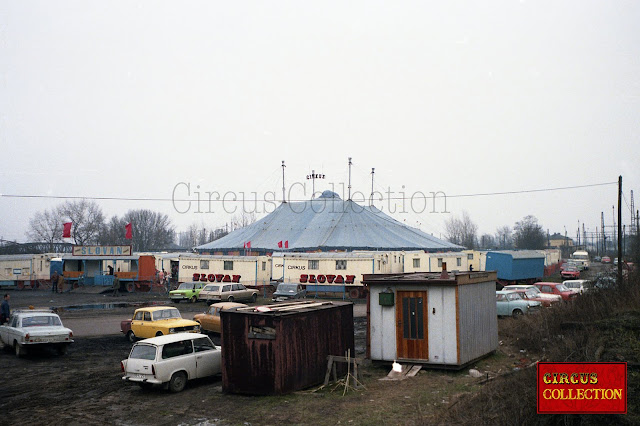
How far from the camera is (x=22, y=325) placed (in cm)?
1872

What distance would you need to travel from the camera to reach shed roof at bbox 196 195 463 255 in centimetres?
6188

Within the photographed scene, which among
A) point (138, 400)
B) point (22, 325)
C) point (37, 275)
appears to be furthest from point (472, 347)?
point (37, 275)

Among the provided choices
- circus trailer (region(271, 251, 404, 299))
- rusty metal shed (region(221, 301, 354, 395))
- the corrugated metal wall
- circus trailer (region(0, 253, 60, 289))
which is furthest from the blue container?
circus trailer (region(0, 253, 60, 289))

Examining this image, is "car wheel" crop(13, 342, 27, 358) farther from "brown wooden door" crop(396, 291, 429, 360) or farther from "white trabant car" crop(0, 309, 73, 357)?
"brown wooden door" crop(396, 291, 429, 360)

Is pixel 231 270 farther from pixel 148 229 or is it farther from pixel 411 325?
pixel 148 229

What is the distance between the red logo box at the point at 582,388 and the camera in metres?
7.01

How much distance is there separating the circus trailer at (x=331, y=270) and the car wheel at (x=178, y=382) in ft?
88.3

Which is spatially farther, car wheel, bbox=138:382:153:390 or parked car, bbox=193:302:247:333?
parked car, bbox=193:302:247:333

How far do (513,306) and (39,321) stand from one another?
19.8m

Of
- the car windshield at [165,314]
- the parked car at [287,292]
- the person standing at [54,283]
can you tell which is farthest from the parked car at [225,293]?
the person standing at [54,283]

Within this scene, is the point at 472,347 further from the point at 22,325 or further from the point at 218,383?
the point at 22,325

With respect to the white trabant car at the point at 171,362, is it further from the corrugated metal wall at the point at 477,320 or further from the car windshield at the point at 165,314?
the corrugated metal wall at the point at 477,320

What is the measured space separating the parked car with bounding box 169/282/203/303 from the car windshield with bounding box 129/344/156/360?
23.4 m

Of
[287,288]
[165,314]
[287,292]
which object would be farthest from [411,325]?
[287,288]
